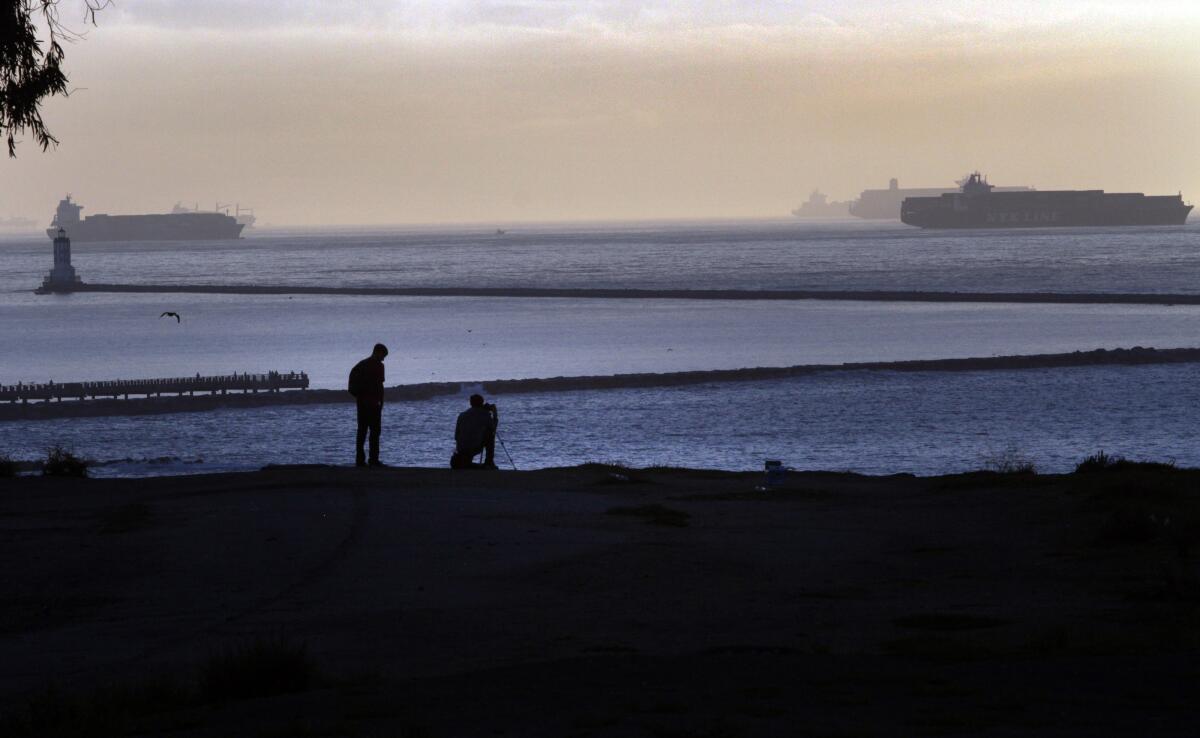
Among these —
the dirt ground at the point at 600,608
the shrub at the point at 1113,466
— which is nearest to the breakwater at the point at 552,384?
the dirt ground at the point at 600,608

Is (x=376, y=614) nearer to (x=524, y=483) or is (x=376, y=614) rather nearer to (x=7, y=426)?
(x=524, y=483)

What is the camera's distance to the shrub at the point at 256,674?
5.36 metres

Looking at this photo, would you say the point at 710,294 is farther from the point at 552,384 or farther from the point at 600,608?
the point at 600,608

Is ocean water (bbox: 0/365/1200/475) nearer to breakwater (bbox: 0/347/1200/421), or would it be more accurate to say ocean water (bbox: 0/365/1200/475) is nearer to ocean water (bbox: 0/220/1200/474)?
ocean water (bbox: 0/220/1200/474)

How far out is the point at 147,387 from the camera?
30469 millimetres

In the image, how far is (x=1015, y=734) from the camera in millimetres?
4504

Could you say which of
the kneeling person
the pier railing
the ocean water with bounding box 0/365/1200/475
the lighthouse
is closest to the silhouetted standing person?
the kneeling person

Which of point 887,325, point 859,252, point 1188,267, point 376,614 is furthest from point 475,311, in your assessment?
point 859,252

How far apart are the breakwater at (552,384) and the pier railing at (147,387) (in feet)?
2.19

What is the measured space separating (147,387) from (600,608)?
25.1 meters

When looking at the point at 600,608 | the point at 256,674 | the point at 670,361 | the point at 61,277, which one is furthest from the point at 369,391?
the point at 61,277

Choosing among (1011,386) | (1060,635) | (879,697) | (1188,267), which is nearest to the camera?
(879,697)

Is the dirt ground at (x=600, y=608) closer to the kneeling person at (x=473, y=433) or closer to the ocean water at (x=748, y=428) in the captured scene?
the kneeling person at (x=473, y=433)

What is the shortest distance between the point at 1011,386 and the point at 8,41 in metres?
22.3
